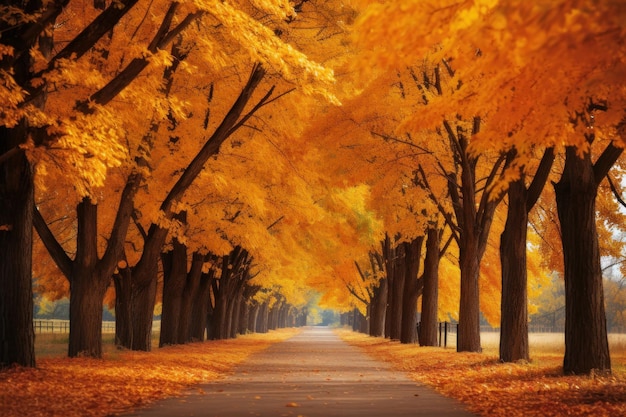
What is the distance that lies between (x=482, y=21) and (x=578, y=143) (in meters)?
1.96

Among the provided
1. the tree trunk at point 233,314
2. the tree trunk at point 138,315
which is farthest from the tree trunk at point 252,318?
the tree trunk at point 138,315

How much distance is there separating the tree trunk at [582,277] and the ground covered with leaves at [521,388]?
1.56 feet

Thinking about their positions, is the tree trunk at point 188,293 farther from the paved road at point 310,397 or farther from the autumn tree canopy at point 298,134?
the paved road at point 310,397

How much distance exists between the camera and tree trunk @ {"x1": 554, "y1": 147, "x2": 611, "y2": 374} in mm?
14414

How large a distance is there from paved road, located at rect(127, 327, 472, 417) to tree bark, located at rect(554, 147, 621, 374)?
292 centimetres

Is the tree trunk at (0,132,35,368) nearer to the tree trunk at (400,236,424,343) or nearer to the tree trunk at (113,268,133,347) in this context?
the tree trunk at (113,268,133,347)

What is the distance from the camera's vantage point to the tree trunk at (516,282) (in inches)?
727

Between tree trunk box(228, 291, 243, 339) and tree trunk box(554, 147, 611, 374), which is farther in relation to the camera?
tree trunk box(228, 291, 243, 339)

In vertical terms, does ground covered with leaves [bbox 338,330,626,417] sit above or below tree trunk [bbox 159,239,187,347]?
below

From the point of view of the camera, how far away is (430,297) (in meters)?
30.3

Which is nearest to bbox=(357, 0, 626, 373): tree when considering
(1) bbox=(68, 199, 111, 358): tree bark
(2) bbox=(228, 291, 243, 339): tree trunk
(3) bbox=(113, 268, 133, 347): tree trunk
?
(1) bbox=(68, 199, 111, 358): tree bark

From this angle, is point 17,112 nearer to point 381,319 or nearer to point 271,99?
point 271,99

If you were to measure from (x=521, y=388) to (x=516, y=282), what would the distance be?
226 inches

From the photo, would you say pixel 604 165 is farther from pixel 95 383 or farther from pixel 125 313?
pixel 125 313
